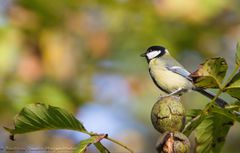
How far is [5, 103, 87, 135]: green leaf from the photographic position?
4.51ft

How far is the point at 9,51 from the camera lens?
12.5ft

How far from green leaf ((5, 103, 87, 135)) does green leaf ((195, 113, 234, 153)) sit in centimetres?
31

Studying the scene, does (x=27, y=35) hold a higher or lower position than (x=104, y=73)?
higher

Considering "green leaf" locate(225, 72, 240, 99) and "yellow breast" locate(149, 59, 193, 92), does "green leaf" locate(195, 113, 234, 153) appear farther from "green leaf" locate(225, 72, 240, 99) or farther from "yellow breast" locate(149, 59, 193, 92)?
"yellow breast" locate(149, 59, 193, 92)

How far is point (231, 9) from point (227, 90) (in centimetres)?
298

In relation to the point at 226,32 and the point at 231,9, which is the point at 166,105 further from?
the point at 226,32

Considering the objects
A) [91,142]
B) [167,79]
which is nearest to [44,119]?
[91,142]

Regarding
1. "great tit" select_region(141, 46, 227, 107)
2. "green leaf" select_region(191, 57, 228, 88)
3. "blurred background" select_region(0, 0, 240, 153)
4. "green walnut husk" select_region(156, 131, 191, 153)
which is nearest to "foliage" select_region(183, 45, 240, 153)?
"green leaf" select_region(191, 57, 228, 88)

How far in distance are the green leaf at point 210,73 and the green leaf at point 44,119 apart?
290 millimetres

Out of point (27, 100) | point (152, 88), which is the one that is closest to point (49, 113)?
point (27, 100)

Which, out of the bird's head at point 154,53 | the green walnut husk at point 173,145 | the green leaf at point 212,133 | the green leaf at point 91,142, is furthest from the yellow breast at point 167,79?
the green walnut husk at point 173,145

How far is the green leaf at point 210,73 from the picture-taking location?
136cm

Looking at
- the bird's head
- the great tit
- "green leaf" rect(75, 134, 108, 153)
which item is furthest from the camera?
the bird's head

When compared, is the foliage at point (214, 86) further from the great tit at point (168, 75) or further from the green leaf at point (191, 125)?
the great tit at point (168, 75)
